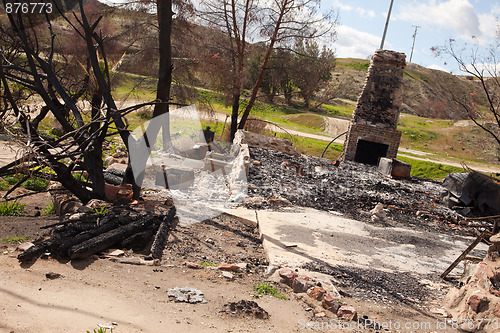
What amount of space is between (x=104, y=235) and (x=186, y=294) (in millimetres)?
1779

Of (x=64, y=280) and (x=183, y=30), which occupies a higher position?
(x=183, y=30)

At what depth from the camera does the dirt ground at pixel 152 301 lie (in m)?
3.44

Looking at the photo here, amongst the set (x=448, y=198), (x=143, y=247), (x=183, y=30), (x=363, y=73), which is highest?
(x=363, y=73)

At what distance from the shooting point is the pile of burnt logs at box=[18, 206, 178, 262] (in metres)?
4.76

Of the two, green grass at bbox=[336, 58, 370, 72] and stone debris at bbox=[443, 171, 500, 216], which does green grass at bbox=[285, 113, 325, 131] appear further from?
green grass at bbox=[336, 58, 370, 72]

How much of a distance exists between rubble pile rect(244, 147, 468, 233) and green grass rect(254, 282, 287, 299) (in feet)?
13.1

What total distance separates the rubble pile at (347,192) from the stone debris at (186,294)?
4.52 metres

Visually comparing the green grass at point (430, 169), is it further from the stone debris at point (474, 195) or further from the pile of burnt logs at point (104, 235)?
the pile of burnt logs at point (104, 235)

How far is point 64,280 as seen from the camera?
4.16m

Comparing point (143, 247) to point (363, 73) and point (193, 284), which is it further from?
point (363, 73)

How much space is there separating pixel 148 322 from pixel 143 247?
87.8 inches

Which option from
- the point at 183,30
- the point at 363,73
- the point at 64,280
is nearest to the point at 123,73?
the point at 183,30

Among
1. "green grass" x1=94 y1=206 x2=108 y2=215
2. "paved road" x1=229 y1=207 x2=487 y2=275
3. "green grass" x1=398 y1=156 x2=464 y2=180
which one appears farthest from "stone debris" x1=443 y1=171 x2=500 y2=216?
"green grass" x1=398 y1=156 x2=464 y2=180

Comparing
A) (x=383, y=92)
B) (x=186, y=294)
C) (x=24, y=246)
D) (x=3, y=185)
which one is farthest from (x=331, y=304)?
(x=383, y=92)
